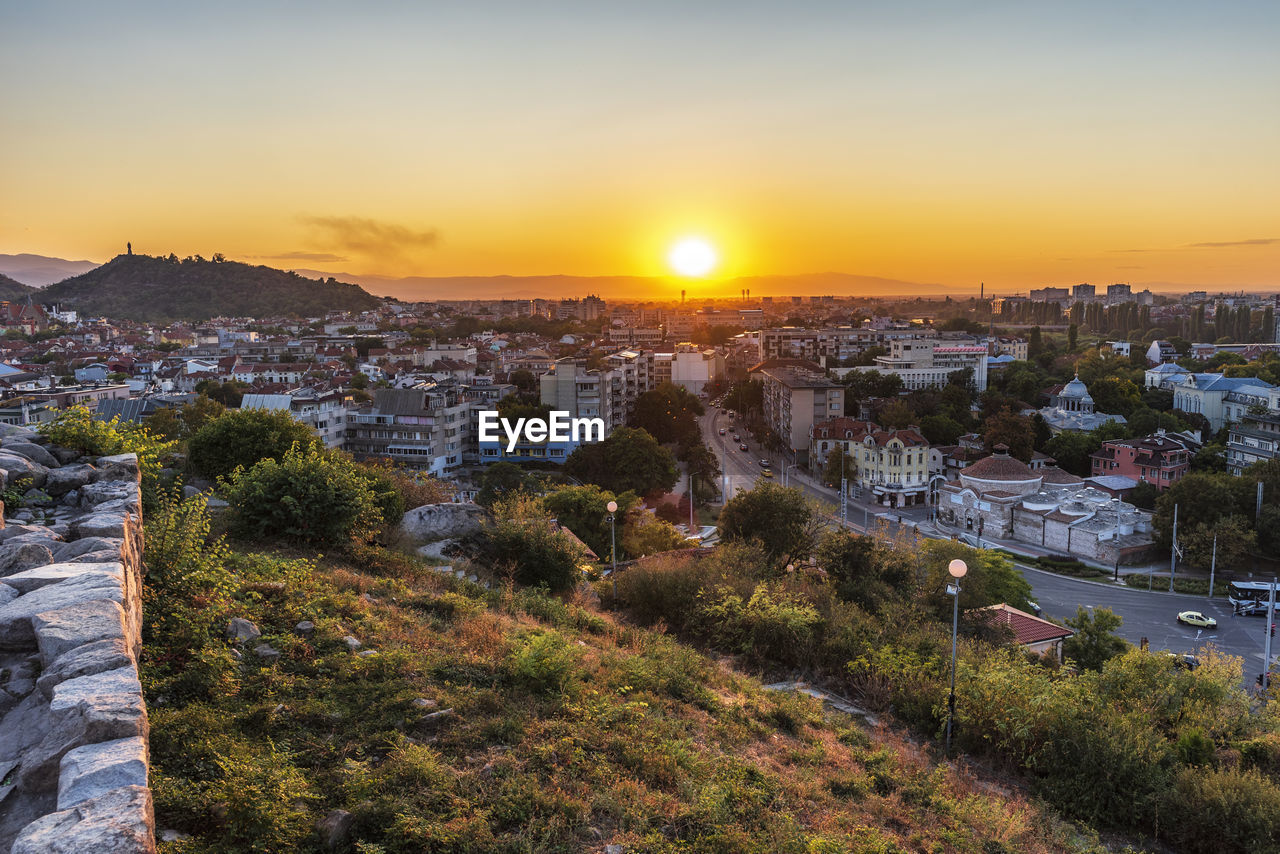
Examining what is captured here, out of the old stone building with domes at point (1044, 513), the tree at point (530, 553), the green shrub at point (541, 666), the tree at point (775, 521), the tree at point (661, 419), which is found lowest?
the old stone building with domes at point (1044, 513)

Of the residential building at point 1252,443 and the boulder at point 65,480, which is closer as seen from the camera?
the boulder at point 65,480

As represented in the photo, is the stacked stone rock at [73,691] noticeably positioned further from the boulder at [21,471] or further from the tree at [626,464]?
the tree at [626,464]

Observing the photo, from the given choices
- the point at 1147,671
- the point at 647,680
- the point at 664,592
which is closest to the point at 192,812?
the point at 647,680

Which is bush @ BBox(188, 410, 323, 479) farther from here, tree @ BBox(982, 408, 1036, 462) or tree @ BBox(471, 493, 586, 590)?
tree @ BBox(982, 408, 1036, 462)

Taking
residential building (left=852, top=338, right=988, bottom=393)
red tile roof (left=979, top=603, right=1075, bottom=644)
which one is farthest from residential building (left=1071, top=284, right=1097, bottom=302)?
red tile roof (left=979, top=603, right=1075, bottom=644)

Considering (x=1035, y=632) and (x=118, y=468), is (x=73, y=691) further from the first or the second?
(x=1035, y=632)

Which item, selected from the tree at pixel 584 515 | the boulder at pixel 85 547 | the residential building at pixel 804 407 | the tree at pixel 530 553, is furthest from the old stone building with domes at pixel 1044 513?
the boulder at pixel 85 547
